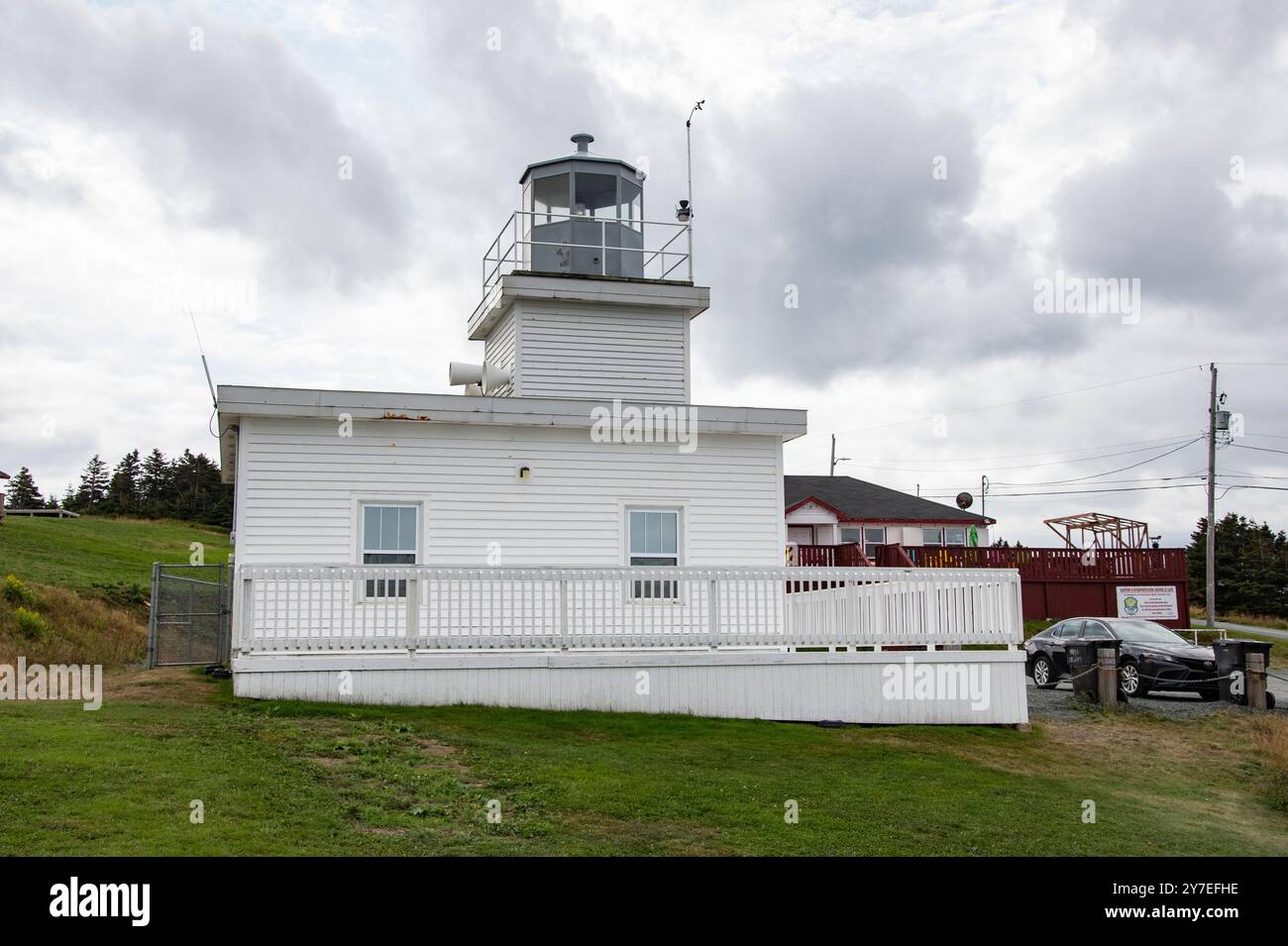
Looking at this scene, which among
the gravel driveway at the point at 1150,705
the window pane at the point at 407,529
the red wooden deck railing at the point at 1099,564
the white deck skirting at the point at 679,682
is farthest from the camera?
the red wooden deck railing at the point at 1099,564

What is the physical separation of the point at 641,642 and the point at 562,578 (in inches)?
46.7

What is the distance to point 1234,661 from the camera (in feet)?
54.7

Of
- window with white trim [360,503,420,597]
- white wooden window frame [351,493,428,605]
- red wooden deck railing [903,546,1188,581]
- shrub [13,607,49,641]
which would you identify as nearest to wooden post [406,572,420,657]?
white wooden window frame [351,493,428,605]

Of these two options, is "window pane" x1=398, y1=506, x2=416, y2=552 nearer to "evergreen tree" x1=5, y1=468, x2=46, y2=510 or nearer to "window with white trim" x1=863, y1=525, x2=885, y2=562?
"window with white trim" x1=863, y1=525, x2=885, y2=562

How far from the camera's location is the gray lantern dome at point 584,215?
1875cm

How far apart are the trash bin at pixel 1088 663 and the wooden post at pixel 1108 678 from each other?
10 centimetres

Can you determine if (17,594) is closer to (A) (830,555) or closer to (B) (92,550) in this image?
(B) (92,550)

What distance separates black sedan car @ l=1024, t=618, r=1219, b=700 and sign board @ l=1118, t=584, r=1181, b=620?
1294 centimetres

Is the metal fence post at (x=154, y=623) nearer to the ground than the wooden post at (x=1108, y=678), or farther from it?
farther from it

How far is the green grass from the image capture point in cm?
2572

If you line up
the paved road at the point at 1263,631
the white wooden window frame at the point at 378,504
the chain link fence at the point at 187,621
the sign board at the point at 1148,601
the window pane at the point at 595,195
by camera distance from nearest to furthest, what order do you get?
the white wooden window frame at the point at 378,504 < the chain link fence at the point at 187,621 < the window pane at the point at 595,195 < the sign board at the point at 1148,601 < the paved road at the point at 1263,631

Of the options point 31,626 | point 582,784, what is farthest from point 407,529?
point 31,626

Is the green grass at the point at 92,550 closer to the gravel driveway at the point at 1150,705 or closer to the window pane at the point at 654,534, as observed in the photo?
the window pane at the point at 654,534

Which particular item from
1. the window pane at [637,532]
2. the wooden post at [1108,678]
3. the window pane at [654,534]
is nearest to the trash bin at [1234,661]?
the wooden post at [1108,678]
